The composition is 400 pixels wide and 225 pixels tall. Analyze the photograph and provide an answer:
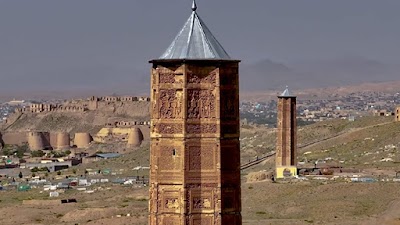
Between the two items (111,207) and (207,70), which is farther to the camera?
(111,207)

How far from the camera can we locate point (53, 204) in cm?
3484

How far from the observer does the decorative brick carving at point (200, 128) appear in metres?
10.5

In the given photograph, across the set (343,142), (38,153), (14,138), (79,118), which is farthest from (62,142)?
(343,142)

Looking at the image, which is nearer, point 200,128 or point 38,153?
point 200,128

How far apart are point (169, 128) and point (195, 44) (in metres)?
0.93

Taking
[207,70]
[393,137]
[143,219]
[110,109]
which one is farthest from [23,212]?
[110,109]

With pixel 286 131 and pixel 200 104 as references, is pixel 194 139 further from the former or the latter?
pixel 286 131

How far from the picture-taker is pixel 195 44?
35.3 ft

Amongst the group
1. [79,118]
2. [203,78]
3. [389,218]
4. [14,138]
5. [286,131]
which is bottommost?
[389,218]

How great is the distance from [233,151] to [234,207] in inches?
22.7

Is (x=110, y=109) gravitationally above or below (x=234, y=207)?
above

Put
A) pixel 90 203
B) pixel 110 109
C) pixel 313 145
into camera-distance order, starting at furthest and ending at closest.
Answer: pixel 110 109 < pixel 313 145 < pixel 90 203

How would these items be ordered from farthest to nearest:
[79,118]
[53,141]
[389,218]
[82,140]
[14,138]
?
[79,118]
[14,138]
[53,141]
[82,140]
[389,218]

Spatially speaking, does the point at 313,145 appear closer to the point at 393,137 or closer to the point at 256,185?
the point at 393,137
